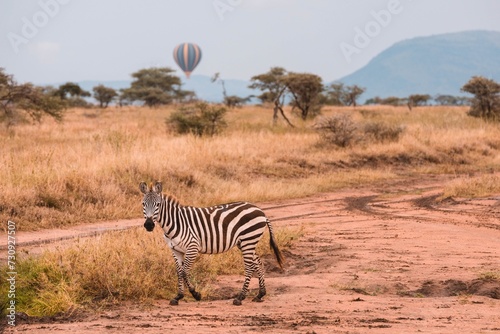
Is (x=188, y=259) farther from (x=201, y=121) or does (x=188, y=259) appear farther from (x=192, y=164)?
(x=201, y=121)

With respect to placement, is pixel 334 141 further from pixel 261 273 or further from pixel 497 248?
pixel 261 273

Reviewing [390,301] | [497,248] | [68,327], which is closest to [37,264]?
[68,327]

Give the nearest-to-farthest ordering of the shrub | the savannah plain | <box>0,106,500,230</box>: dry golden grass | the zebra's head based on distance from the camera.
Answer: the savannah plain, the zebra's head, <box>0,106,500,230</box>: dry golden grass, the shrub

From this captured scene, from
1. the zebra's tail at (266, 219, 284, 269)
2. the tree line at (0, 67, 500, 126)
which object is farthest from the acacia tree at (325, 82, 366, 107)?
the zebra's tail at (266, 219, 284, 269)

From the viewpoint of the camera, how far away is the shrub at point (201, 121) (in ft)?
90.4

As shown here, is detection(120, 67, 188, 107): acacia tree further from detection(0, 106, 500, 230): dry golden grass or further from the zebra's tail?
the zebra's tail

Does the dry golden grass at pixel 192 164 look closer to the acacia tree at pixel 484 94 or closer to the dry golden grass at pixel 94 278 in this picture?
the dry golden grass at pixel 94 278

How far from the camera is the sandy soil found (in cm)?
691

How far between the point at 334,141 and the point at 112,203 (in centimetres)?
1316

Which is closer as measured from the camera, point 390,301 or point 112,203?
point 390,301

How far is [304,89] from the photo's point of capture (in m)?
37.2

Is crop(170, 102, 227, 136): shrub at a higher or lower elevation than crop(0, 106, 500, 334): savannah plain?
higher

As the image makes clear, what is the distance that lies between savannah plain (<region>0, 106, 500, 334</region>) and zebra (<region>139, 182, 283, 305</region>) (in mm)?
408

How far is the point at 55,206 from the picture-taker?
1419 centimetres
